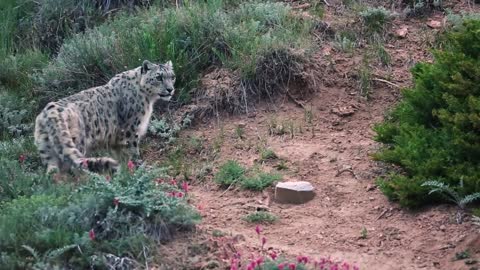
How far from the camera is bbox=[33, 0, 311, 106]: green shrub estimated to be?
426 inches

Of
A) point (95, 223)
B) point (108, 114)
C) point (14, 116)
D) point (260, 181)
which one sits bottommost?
point (14, 116)

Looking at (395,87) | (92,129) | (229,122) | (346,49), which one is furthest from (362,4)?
(92,129)

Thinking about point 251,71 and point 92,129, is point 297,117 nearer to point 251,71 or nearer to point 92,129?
point 251,71

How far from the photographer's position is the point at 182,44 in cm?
1109

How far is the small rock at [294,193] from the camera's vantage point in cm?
827

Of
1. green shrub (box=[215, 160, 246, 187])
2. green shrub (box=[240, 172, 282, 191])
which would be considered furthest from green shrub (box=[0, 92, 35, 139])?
green shrub (box=[240, 172, 282, 191])

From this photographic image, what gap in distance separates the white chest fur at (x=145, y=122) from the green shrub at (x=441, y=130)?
2.73 meters

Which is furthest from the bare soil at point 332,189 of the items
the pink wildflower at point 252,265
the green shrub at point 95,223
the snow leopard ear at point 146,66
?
the snow leopard ear at point 146,66

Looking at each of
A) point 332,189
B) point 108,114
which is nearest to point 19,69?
point 108,114

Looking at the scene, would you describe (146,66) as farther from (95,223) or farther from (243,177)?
(95,223)

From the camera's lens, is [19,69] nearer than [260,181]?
No

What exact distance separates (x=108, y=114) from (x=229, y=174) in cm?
177

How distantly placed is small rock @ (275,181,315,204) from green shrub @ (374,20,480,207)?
724 millimetres

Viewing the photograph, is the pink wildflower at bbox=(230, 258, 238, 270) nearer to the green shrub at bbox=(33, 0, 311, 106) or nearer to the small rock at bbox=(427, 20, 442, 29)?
the green shrub at bbox=(33, 0, 311, 106)
